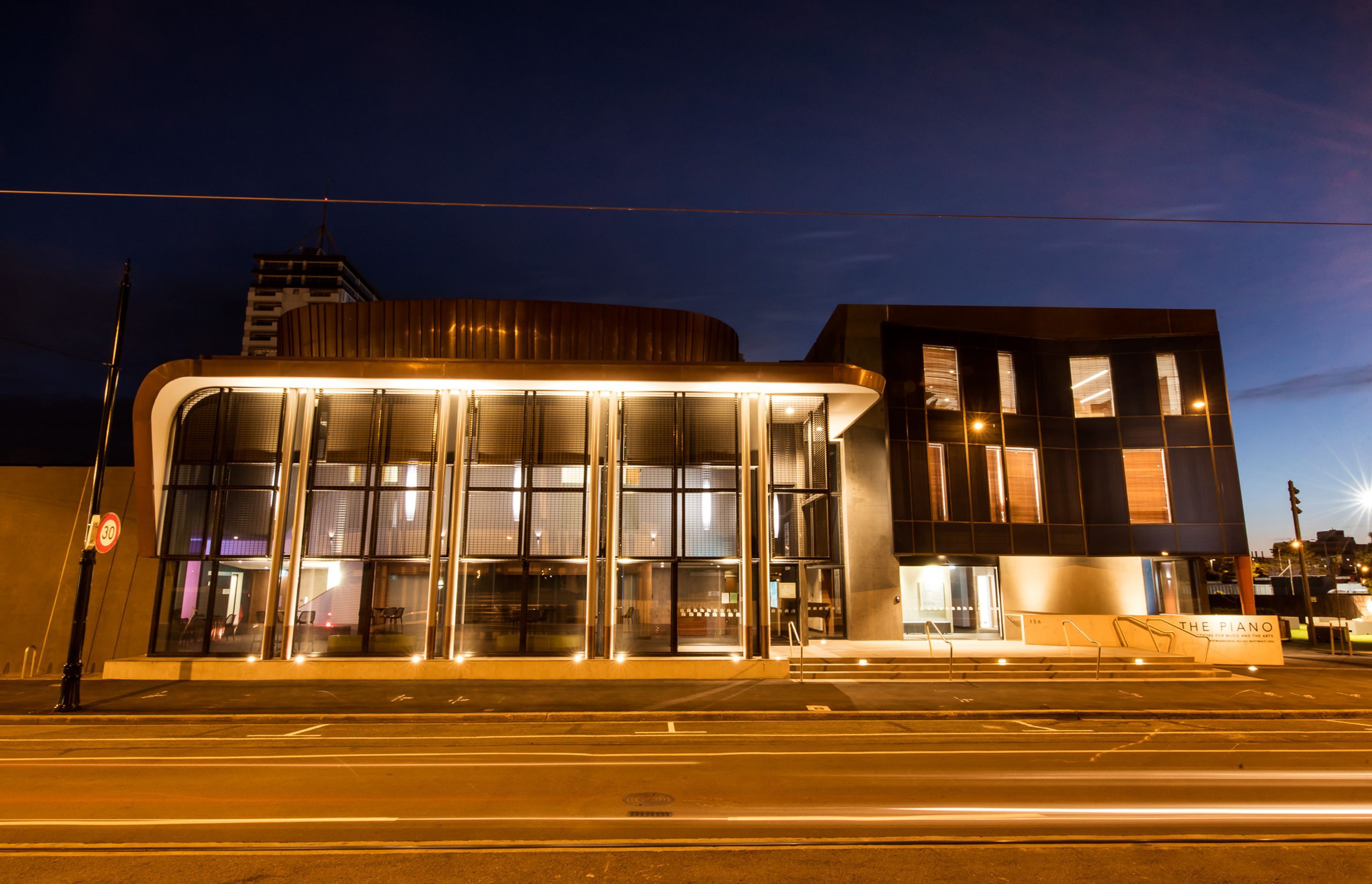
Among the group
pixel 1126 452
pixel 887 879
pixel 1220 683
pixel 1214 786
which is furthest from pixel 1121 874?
pixel 1126 452

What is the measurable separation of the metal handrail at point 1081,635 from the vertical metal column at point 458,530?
16.7 meters

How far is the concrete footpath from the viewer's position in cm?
1412

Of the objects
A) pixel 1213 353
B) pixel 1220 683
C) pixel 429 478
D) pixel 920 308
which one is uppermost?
pixel 920 308

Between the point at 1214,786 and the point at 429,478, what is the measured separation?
1781 cm

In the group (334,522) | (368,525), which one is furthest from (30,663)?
(368,525)

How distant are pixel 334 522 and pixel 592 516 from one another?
714cm

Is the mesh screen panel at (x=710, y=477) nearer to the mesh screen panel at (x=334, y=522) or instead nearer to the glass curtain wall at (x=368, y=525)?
the glass curtain wall at (x=368, y=525)

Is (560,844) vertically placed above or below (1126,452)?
below

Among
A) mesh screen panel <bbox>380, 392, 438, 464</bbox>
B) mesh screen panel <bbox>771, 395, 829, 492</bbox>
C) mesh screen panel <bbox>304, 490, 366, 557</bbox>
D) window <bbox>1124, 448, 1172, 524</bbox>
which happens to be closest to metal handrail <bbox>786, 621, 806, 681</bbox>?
mesh screen panel <bbox>771, 395, 829, 492</bbox>

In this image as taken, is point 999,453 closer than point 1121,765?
No

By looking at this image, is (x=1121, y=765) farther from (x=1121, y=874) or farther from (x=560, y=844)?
(x=560, y=844)

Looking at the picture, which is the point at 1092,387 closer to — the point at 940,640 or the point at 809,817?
the point at 940,640

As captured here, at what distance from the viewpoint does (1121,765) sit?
9805 millimetres

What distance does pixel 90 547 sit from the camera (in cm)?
1545
